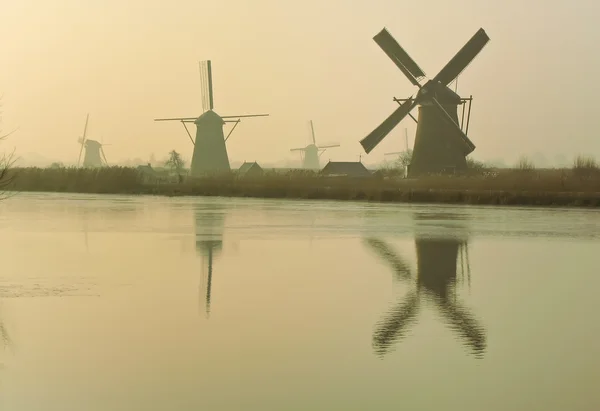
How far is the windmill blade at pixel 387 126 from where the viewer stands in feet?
126

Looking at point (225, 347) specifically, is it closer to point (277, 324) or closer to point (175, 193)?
point (277, 324)

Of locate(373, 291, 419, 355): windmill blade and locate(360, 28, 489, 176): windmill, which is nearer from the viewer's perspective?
locate(373, 291, 419, 355): windmill blade

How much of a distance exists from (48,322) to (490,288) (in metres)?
5.82

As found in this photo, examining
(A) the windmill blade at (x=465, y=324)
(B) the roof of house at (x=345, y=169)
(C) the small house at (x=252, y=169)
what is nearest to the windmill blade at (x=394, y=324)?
(A) the windmill blade at (x=465, y=324)

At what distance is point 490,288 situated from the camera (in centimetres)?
1156

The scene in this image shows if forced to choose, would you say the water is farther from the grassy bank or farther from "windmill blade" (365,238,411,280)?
the grassy bank

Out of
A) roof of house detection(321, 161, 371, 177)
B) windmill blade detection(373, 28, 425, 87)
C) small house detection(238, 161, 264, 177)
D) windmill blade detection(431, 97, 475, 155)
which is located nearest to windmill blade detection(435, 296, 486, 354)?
windmill blade detection(431, 97, 475, 155)

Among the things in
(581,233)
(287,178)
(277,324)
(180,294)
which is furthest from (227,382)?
(287,178)

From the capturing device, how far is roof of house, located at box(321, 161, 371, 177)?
167ft

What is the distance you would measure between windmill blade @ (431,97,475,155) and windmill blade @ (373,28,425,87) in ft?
5.20

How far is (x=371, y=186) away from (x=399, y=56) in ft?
19.9

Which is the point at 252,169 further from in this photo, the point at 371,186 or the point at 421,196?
the point at 421,196

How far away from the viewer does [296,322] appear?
29.9ft

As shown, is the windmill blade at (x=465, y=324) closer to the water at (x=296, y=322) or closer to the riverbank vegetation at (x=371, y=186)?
the water at (x=296, y=322)
